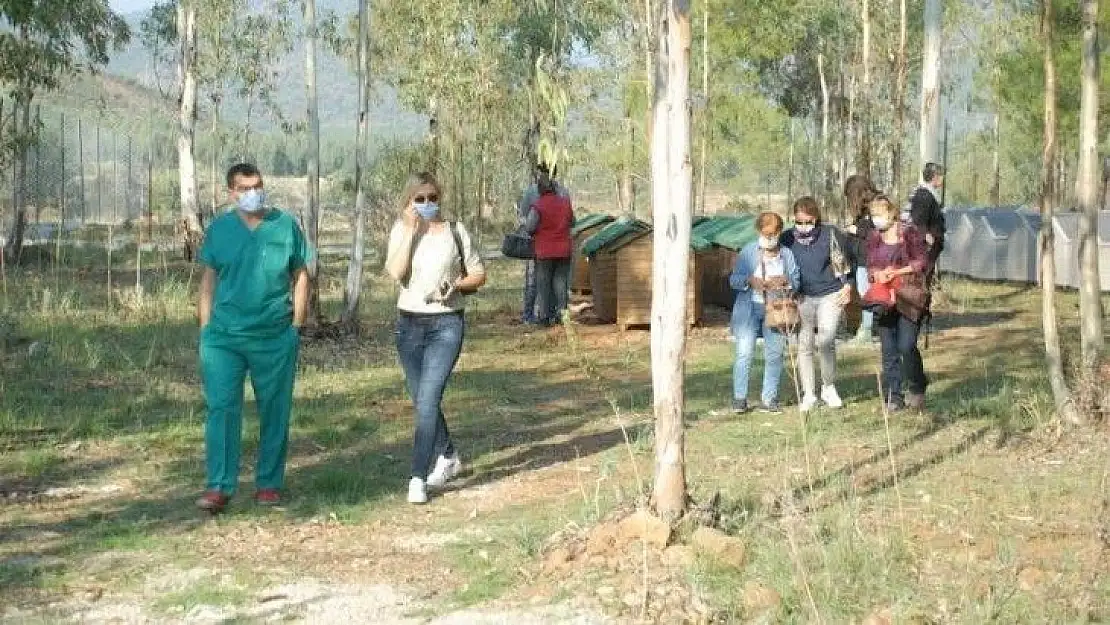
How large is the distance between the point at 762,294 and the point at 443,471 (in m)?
3.18

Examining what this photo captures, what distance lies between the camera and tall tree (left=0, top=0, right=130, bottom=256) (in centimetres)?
2417

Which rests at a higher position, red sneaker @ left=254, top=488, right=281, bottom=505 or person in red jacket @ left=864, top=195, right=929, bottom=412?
person in red jacket @ left=864, top=195, right=929, bottom=412

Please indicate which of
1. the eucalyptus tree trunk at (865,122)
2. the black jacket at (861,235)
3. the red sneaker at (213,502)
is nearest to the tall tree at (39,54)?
the black jacket at (861,235)

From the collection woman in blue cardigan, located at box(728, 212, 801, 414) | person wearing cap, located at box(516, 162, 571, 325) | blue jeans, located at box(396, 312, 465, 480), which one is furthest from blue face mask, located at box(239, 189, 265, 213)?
person wearing cap, located at box(516, 162, 571, 325)

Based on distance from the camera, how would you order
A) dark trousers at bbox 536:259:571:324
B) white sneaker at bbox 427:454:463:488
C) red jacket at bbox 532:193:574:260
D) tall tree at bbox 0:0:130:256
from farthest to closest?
tall tree at bbox 0:0:130:256 < dark trousers at bbox 536:259:571:324 < red jacket at bbox 532:193:574:260 < white sneaker at bbox 427:454:463:488

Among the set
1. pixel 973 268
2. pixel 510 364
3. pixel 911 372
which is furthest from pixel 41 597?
pixel 973 268

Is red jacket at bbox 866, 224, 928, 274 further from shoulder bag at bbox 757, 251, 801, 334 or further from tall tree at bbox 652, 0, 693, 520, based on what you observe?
tall tree at bbox 652, 0, 693, 520

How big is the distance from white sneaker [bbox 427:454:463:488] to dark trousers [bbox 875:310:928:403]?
11.3 feet

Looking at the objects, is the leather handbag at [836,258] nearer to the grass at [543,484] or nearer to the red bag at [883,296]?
the red bag at [883,296]

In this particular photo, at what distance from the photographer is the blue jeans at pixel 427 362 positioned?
9281 millimetres

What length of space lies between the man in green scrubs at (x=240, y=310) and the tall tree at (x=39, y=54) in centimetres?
857

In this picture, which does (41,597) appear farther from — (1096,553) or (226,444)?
(1096,553)

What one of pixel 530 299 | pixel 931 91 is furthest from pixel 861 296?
pixel 931 91

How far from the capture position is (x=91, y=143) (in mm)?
139375
